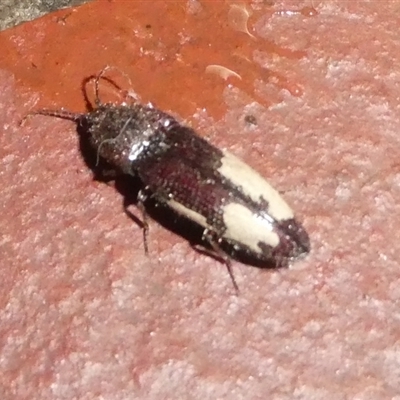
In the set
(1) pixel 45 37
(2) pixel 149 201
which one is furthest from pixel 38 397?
(1) pixel 45 37

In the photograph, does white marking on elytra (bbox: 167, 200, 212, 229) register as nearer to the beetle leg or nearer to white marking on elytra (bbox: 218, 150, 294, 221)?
the beetle leg

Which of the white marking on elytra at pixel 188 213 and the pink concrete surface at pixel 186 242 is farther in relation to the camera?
the white marking on elytra at pixel 188 213

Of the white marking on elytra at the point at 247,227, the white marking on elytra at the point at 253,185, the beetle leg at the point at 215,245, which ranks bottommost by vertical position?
the beetle leg at the point at 215,245

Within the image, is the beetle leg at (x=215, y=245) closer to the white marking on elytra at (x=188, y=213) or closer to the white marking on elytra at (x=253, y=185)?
the white marking on elytra at (x=188, y=213)

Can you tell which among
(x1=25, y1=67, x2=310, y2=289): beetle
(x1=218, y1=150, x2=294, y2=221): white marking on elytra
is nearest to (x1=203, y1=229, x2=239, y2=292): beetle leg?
(x1=25, y1=67, x2=310, y2=289): beetle

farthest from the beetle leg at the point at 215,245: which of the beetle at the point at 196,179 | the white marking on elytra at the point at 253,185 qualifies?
the white marking on elytra at the point at 253,185

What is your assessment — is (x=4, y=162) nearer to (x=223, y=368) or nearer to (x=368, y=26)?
(x=223, y=368)
